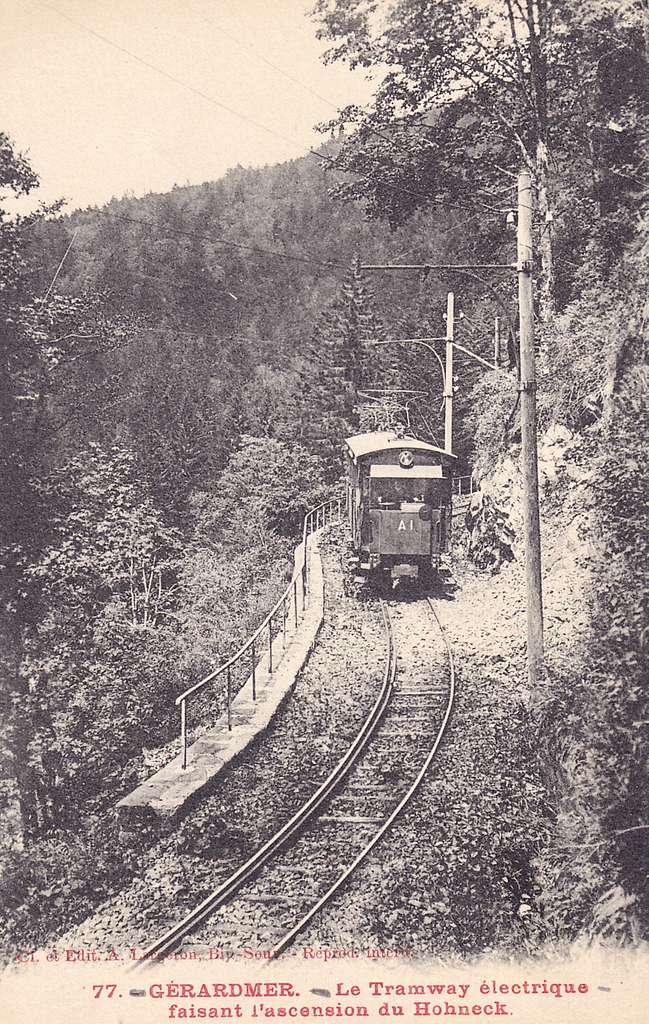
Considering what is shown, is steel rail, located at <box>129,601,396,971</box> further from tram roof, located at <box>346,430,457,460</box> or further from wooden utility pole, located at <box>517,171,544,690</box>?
tram roof, located at <box>346,430,457,460</box>

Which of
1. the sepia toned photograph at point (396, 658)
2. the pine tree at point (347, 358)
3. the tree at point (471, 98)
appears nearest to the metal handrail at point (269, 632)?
the sepia toned photograph at point (396, 658)

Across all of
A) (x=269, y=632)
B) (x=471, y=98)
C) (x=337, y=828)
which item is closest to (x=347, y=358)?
(x=471, y=98)

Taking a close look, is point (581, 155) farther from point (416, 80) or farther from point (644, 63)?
point (416, 80)

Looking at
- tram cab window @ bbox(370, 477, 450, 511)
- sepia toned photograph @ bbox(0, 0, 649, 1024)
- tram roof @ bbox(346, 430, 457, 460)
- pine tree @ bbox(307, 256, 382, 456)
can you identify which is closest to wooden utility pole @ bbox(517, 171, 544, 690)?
sepia toned photograph @ bbox(0, 0, 649, 1024)

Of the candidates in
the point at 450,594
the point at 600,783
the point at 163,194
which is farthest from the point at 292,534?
the point at 163,194

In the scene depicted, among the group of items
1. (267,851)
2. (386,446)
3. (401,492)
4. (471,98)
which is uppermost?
(471,98)

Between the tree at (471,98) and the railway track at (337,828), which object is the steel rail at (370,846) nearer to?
the railway track at (337,828)

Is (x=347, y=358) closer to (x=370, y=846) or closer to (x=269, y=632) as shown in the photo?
(x=269, y=632)
